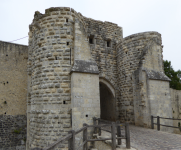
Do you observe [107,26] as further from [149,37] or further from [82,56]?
[82,56]

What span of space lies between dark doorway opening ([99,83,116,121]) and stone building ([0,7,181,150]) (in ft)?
0.23

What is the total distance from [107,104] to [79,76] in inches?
225

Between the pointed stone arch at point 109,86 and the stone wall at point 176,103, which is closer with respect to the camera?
the pointed stone arch at point 109,86

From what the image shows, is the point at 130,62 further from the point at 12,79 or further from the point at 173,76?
the point at 173,76

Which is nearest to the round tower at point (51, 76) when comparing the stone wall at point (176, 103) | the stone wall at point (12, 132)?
the stone wall at point (12, 132)

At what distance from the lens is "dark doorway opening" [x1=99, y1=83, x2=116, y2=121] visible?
431 inches

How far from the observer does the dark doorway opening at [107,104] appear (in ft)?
35.9

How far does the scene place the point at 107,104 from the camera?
11688mm

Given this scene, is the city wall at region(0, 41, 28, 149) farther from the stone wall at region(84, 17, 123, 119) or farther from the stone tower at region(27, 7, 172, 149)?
the stone wall at region(84, 17, 123, 119)

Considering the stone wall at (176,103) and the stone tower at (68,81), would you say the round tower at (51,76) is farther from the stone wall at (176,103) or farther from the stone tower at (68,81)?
the stone wall at (176,103)

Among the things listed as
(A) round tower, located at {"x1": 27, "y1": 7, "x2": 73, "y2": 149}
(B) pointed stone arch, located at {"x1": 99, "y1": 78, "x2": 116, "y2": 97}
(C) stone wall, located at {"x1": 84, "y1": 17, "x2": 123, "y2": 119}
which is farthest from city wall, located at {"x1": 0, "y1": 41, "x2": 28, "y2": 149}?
(B) pointed stone arch, located at {"x1": 99, "y1": 78, "x2": 116, "y2": 97}

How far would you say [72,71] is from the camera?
259 inches

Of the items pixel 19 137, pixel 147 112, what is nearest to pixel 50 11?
pixel 147 112

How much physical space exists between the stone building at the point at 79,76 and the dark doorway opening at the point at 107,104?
0.07 metres
